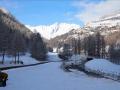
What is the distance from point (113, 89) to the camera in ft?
98.7

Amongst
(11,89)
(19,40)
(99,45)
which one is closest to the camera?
(11,89)

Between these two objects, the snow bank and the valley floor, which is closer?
the valley floor

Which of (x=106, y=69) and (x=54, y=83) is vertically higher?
(x=54, y=83)

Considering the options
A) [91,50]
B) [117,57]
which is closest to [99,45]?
[91,50]

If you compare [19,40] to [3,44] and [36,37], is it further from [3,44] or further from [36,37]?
[36,37]

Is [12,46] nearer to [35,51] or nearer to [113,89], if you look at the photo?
[35,51]

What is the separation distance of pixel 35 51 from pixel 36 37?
63.2 ft

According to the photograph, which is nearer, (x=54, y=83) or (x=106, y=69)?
(x=54, y=83)

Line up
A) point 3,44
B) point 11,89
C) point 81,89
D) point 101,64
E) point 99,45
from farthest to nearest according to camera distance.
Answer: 1. point 99,45
2. point 101,64
3. point 3,44
4. point 81,89
5. point 11,89

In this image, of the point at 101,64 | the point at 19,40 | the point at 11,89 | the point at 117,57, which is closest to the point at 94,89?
the point at 11,89

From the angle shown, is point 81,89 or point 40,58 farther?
point 40,58

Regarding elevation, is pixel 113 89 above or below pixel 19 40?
below

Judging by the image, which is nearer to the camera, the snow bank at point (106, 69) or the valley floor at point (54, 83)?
the valley floor at point (54, 83)

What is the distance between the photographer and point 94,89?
28.9 meters
